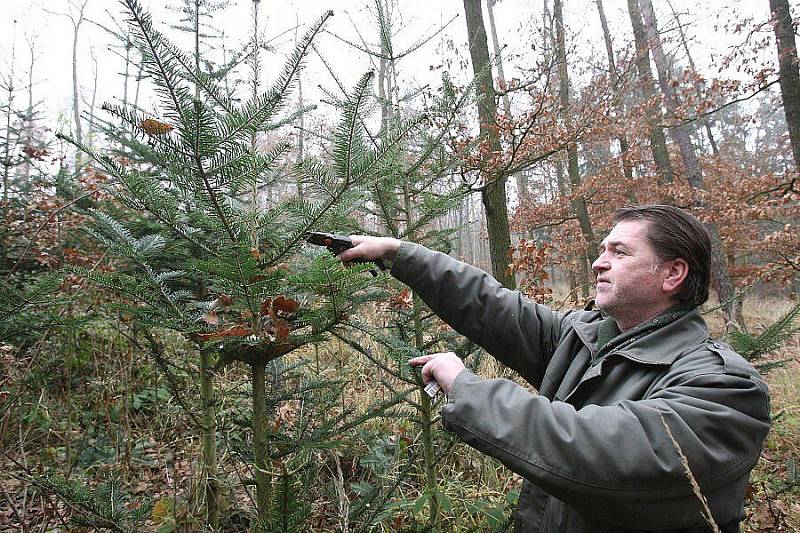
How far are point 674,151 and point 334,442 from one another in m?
16.0

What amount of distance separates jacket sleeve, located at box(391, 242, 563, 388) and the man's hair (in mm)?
529

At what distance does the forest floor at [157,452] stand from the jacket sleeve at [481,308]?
107 cm

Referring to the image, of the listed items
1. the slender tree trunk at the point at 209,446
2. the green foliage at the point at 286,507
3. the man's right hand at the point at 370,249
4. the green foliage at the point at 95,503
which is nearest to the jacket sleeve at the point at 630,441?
the green foliage at the point at 286,507

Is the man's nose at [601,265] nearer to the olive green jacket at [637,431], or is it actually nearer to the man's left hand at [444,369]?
the olive green jacket at [637,431]

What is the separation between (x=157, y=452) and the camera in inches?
163

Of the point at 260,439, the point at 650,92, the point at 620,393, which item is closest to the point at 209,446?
the point at 260,439

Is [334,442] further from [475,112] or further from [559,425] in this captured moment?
[475,112]

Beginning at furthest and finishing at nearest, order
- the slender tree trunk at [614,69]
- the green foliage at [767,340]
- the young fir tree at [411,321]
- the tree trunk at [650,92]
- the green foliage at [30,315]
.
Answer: the slender tree trunk at [614,69] → the tree trunk at [650,92] → the green foliage at [767,340] → the young fir tree at [411,321] → the green foliage at [30,315]

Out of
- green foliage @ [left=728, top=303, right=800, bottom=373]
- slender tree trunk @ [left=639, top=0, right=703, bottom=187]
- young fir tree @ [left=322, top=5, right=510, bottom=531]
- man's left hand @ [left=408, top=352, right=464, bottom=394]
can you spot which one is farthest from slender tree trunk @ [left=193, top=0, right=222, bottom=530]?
slender tree trunk @ [left=639, top=0, right=703, bottom=187]

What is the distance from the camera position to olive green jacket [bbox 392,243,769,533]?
1119mm

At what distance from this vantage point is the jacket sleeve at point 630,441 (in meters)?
1.11

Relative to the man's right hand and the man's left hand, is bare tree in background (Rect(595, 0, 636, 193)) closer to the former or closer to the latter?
the man's right hand

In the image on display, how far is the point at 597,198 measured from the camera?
1331 centimetres

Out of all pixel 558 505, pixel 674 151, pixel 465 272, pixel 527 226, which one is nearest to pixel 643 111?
pixel 527 226
